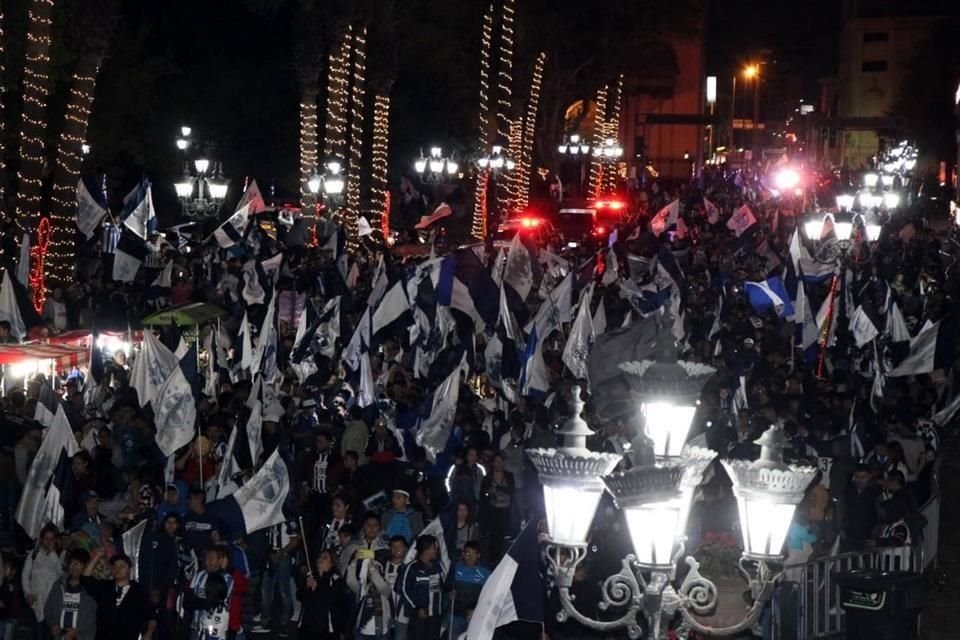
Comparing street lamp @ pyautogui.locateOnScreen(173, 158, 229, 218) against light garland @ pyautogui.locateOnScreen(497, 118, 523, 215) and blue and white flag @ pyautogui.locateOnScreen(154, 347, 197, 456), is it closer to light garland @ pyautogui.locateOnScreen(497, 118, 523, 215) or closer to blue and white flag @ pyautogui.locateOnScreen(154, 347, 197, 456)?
light garland @ pyautogui.locateOnScreen(497, 118, 523, 215)

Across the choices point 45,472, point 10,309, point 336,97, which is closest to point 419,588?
point 45,472

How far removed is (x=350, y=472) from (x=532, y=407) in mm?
3137

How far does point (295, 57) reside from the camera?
45.7m

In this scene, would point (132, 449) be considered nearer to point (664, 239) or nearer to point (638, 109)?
point (664, 239)

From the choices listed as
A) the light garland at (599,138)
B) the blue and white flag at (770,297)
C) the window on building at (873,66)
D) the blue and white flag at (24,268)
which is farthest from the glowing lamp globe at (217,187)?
the window on building at (873,66)

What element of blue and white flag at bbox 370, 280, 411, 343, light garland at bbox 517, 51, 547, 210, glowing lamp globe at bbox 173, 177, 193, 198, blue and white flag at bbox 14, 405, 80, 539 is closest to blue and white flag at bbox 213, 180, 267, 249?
glowing lamp globe at bbox 173, 177, 193, 198

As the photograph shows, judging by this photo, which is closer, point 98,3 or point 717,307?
point 717,307

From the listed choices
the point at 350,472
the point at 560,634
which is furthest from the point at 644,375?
the point at 350,472

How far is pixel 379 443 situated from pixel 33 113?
17573 mm

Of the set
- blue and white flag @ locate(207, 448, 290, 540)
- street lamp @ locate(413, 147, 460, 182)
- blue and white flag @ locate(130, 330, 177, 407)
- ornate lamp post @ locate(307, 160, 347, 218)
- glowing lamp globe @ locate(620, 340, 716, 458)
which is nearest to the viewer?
glowing lamp globe @ locate(620, 340, 716, 458)

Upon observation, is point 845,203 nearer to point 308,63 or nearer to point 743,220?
point 743,220

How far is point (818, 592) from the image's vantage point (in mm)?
14117

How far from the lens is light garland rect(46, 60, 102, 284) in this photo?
33.4 metres

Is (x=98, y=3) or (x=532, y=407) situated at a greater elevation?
(x=98, y=3)
